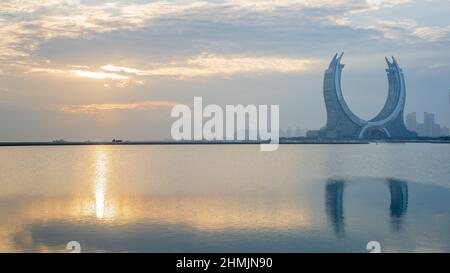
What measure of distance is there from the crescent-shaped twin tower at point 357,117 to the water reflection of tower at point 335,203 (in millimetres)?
65353

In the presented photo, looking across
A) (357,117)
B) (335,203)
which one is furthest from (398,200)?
(357,117)

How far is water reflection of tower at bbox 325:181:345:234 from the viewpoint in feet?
37.4

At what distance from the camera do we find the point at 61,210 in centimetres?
1377

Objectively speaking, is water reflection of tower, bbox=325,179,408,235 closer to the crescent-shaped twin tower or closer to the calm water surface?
the calm water surface

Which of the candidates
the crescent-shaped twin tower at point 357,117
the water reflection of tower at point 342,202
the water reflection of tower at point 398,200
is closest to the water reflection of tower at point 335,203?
the water reflection of tower at point 342,202

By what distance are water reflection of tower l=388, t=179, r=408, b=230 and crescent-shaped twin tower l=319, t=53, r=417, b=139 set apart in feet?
209

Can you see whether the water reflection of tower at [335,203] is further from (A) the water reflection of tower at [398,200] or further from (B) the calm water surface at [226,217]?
(A) the water reflection of tower at [398,200]

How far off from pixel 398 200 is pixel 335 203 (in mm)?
2308

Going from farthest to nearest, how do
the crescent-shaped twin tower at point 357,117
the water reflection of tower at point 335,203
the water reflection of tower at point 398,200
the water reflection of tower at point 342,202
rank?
the crescent-shaped twin tower at point 357,117 → the water reflection of tower at point 398,200 → the water reflection of tower at point 342,202 → the water reflection of tower at point 335,203

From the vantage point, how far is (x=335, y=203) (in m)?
15.1

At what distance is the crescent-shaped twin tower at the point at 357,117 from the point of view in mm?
84750
